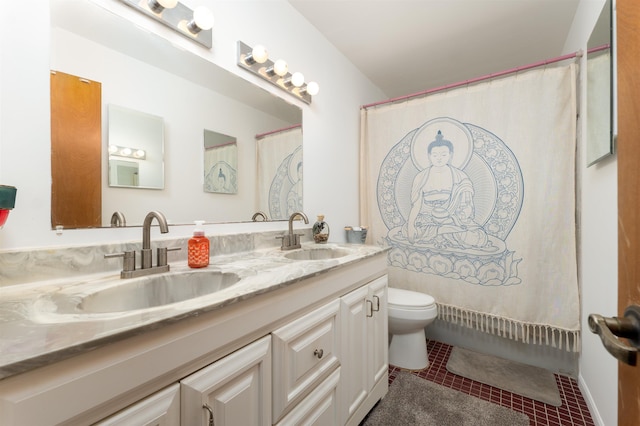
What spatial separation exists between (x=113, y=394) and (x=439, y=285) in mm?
1991

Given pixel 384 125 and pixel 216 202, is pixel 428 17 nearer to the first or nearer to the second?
pixel 384 125

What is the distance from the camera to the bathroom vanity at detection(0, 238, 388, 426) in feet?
1.40

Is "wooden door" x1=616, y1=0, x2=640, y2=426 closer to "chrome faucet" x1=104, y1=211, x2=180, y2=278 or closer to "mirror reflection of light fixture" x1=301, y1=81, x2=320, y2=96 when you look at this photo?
"chrome faucet" x1=104, y1=211, x2=180, y2=278

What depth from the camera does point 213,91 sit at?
131 centimetres

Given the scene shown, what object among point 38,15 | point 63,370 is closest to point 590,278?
point 63,370

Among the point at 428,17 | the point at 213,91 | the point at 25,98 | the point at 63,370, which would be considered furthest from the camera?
the point at 428,17

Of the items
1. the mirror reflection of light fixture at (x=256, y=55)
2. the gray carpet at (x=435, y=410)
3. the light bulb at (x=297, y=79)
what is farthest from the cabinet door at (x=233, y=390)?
the light bulb at (x=297, y=79)

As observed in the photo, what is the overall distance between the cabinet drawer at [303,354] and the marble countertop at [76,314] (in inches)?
6.6

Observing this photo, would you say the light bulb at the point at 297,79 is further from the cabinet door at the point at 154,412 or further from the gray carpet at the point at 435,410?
the gray carpet at the point at 435,410

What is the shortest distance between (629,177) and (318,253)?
135 cm

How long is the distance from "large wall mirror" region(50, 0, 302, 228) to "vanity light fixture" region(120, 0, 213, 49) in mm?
75

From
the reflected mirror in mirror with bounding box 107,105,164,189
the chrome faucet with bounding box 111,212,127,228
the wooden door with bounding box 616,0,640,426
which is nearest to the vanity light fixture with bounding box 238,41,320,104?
the reflected mirror in mirror with bounding box 107,105,164,189

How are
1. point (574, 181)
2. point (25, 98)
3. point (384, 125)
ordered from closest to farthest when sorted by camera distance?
point (25, 98) < point (574, 181) < point (384, 125)

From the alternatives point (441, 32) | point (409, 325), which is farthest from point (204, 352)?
point (441, 32)
